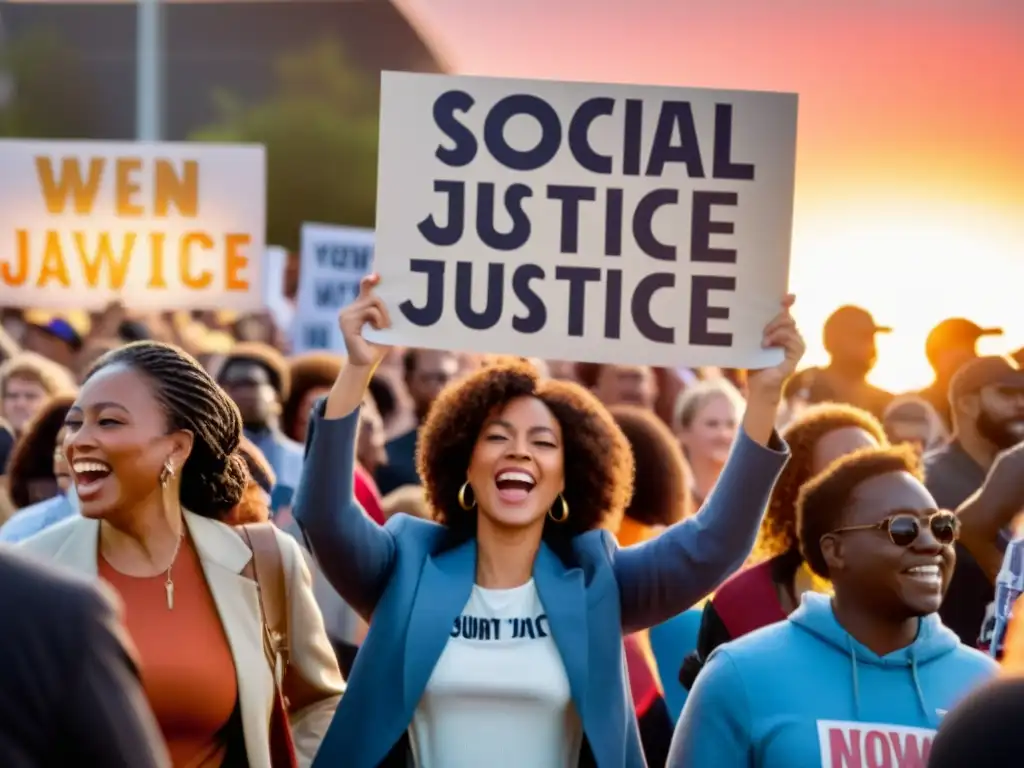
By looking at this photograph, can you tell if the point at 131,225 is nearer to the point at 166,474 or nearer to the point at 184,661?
the point at 166,474

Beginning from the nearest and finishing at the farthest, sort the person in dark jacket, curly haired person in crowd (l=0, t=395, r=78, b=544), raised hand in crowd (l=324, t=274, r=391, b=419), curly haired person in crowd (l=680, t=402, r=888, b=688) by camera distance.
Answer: the person in dark jacket, raised hand in crowd (l=324, t=274, r=391, b=419), curly haired person in crowd (l=680, t=402, r=888, b=688), curly haired person in crowd (l=0, t=395, r=78, b=544)

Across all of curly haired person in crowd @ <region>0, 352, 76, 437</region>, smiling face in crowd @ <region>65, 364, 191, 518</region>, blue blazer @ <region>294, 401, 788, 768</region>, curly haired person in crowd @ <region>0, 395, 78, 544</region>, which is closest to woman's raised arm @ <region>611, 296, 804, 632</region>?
blue blazer @ <region>294, 401, 788, 768</region>

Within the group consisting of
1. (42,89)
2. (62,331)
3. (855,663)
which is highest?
(42,89)

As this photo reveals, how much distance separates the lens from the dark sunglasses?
15.6ft

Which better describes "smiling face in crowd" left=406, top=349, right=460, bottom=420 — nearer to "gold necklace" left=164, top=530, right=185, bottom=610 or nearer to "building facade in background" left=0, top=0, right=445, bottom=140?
"gold necklace" left=164, top=530, right=185, bottom=610

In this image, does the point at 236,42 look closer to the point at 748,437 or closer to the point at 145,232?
the point at 145,232

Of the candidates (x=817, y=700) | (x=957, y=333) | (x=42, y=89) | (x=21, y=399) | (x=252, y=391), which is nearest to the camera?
(x=817, y=700)

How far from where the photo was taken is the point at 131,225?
410 inches

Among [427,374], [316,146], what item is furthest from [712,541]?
[316,146]

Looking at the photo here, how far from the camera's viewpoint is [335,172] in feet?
173

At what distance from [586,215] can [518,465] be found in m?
0.72

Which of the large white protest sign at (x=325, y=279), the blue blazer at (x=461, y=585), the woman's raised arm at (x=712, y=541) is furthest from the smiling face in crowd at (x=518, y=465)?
the large white protest sign at (x=325, y=279)

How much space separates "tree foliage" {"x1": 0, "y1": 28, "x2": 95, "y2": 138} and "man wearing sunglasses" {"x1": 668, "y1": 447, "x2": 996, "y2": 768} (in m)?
52.7

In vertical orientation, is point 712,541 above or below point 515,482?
below
